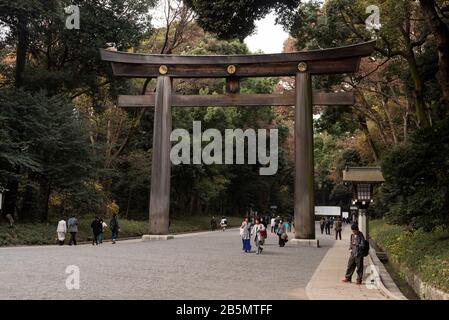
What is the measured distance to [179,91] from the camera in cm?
3947

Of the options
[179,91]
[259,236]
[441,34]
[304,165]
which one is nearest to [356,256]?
[441,34]

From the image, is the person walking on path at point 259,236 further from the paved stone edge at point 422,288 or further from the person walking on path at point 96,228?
the person walking on path at point 96,228

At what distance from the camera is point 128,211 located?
39.2 metres

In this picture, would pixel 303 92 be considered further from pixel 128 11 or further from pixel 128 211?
pixel 128 211

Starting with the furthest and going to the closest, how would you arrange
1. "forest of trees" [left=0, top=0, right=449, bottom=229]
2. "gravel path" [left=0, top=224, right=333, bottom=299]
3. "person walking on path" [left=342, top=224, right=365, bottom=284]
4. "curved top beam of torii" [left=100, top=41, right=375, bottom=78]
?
"curved top beam of torii" [left=100, top=41, right=375, bottom=78] → "forest of trees" [left=0, top=0, right=449, bottom=229] → "person walking on path" [left=342, top=224, right=365, bottom=284] → "gravel path" [left=0, top=224, right=333, bottom=299]

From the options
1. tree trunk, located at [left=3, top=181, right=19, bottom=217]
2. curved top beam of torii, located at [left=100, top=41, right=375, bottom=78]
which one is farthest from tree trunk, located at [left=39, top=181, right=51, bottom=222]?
curved top beam of torii, located at [left=100, top=41, right=375, bottom=78]

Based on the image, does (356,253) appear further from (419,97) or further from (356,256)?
(419,97)

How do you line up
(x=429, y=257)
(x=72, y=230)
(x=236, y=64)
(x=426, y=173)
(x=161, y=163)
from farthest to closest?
(x=236, y=64)
(x=161, y=163)
(x=72, y=230)
(x=426, y=173)
(x=429, y=257)

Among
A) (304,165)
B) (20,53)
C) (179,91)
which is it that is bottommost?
(304,165)

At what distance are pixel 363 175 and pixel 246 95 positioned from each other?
7.46m

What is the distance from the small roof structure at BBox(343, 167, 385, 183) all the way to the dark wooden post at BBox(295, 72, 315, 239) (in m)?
4.12

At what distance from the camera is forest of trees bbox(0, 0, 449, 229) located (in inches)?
526

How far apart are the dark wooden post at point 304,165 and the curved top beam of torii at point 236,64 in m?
0.94

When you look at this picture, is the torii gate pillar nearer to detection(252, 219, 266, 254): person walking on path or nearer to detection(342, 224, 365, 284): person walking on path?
detection(252, 219, 266, 254): person walking on path
